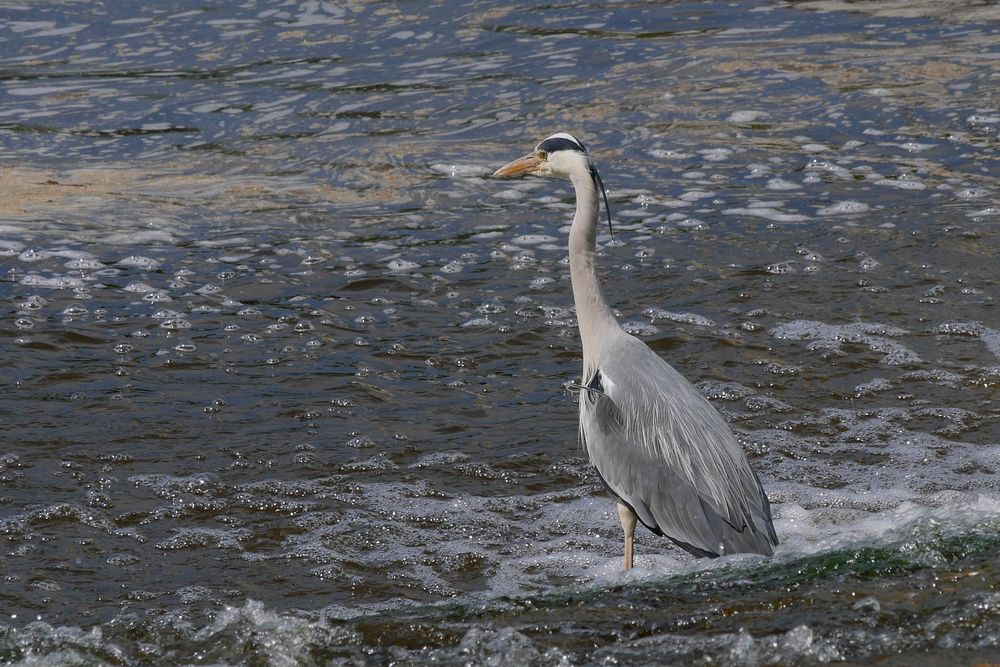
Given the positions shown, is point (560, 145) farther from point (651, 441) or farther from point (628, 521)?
point (628, 521)

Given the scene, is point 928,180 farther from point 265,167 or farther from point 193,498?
point 193,498

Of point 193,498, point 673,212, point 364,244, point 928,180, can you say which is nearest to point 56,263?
point 364,244

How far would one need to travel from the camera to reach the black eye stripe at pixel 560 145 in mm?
4957

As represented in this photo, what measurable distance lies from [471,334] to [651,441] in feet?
6.86

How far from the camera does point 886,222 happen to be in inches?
302

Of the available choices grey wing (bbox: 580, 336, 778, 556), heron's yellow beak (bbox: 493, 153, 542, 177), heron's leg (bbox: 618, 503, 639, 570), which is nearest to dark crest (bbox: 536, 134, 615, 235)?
heron's yellow beak (bbox: 493, 153, 542, 177)

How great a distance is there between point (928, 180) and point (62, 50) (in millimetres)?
7950

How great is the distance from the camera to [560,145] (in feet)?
16.5

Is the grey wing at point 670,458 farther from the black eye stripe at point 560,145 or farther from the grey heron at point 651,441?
the black eye stripe at point 560,145

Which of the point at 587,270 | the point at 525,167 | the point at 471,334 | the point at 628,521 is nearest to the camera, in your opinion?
the point at 628,521

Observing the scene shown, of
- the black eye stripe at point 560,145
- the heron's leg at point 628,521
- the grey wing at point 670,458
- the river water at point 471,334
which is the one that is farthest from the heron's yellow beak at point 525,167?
the heron's leg at point 628,521

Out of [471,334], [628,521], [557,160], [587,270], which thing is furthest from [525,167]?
[628,521]

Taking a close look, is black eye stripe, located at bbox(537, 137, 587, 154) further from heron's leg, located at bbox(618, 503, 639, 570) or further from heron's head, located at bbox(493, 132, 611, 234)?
heron's leg, located at bbox(618, 503, 639, 570)

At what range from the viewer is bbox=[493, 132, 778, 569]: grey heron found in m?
4.25
